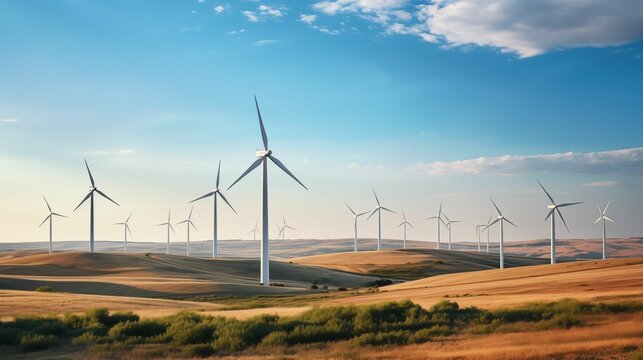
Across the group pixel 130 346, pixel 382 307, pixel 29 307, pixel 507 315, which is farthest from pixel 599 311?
pixel 29 307

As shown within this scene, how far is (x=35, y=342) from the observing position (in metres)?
22.2

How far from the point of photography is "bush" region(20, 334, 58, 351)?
22.2 metres

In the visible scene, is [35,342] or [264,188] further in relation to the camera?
[264,188]

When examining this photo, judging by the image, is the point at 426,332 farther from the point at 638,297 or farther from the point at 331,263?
the point at 331,263

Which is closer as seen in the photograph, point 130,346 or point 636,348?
point 636,348

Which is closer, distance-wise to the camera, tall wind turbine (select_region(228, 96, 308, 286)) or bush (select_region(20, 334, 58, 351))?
bush (select_region(20, 334, 58, 351))

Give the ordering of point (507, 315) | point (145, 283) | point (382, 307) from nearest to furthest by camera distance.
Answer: point (507, 315) < point (382, 307) < point (145, 283)

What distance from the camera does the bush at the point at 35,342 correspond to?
22.2m

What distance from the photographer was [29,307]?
3512 cm

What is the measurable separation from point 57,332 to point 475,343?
15.5 m

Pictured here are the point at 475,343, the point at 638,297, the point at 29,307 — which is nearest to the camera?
the point at 475,343

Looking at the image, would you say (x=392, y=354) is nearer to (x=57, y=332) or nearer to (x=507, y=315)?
(x=507, y=315)

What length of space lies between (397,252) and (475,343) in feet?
496

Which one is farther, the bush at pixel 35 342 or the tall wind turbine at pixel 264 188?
the tall wind turbine at pixel 264 188
